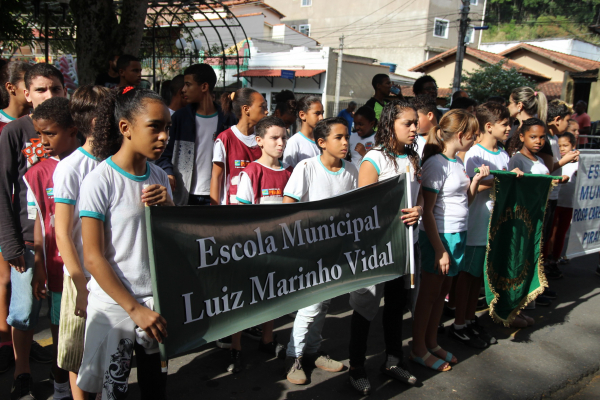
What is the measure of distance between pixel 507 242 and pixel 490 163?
2.31 feet

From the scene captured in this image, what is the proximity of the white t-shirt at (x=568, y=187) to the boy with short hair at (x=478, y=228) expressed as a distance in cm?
147

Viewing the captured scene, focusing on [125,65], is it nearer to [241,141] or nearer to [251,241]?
[241,141]

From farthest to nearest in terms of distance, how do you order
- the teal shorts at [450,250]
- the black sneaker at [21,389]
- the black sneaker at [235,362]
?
the teal shorts at [450,250]
the black sneaker at [235,362]
the black sneaker at [21,389]

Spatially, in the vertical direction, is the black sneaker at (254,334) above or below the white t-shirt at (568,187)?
below

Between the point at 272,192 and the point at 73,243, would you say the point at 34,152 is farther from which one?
the point at 272,192

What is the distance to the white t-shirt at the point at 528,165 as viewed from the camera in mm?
4598

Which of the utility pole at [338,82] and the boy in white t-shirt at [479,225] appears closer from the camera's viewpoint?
the boy in white t-shirt at [479,225]

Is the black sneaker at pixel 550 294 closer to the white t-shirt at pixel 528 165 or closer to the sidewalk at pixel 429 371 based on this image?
the sidewalk at pixel 429 371

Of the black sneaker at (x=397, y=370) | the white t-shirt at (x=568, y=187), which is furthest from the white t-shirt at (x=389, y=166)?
the white t-shirt at (x=568, y=187)

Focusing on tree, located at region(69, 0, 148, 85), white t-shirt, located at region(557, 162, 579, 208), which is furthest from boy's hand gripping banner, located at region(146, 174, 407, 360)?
tree, located at region(69, 0, 148, 85)

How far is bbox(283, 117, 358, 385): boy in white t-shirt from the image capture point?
3.25 meters

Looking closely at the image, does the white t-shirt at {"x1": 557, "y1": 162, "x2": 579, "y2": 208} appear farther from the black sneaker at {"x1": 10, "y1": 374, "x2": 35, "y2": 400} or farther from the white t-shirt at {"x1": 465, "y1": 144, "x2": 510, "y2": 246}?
the black sneaker at {"x1": 10, "y1": 374, "x2": 35, "y2": 400}

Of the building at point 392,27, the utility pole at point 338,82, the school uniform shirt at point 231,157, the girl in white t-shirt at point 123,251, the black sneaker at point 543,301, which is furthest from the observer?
the building at point 392,27

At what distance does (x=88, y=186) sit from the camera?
6.61 feet
